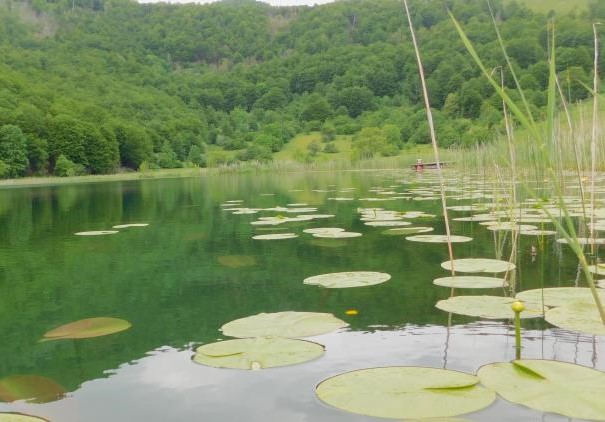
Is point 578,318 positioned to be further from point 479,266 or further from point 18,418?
point 18,418

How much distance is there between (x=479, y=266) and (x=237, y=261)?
7.95ft

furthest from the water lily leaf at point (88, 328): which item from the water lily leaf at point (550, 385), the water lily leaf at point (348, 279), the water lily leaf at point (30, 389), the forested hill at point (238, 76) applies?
the forested hill at point (238, 76)

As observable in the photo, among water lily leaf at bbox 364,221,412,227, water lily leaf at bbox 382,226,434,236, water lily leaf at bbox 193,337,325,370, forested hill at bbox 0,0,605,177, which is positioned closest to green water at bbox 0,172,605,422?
water lily leaf at bbox 193,337,325,370

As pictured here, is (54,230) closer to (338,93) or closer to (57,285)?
(57,285)

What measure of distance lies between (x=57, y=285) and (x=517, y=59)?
85.0 metres

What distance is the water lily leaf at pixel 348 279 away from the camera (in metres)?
4.45

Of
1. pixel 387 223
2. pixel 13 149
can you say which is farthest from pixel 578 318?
pixel 13 149

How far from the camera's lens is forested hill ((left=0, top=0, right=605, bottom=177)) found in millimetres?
58781

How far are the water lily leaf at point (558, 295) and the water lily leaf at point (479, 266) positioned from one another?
1.78ft

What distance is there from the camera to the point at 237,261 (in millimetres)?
5941

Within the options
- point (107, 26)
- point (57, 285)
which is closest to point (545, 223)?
point (57, 285)

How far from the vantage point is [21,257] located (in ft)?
22.7

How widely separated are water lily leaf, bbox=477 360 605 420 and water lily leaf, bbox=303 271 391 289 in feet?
6.36

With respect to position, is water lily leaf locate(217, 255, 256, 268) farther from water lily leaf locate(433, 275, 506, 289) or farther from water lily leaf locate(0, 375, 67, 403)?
water lily leaf locate(0, 375, 67, 403)
